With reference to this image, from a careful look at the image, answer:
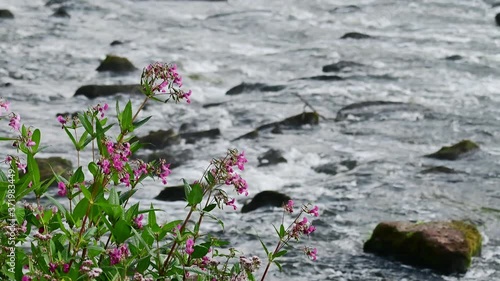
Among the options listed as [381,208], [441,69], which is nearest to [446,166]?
[381,208]

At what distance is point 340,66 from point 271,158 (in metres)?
4.43

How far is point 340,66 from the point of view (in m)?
12.8

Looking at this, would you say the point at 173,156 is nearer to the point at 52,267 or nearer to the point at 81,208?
the point at 81,208

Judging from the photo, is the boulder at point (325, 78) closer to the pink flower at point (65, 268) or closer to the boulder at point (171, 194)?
the boulder at point (171, 194)

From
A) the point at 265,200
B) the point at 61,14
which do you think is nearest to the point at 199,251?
the point at 265,200

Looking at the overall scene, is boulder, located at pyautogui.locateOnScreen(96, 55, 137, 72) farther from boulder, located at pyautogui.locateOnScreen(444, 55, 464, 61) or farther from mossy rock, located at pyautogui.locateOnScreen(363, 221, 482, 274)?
mossy rock, located at pyautogui.locateOnScreen(363, 221, 482, 274)

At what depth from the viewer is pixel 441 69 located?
12648mm

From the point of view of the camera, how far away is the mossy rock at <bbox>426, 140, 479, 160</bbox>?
8680mm

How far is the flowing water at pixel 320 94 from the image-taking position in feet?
23.2

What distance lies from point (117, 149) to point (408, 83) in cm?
940

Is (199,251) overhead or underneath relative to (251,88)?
overhead

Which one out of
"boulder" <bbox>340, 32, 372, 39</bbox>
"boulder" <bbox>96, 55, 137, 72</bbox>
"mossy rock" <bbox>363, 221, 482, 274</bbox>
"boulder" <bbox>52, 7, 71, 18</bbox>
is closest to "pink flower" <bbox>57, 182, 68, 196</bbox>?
"mossy rock" <bbox>363, 221, 482, 274</bbox>

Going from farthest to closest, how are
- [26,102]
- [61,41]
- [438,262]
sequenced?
[61,41] < [26,102] < [438,262]

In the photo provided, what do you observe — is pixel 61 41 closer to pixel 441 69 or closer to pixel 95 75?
pixel 95 75
